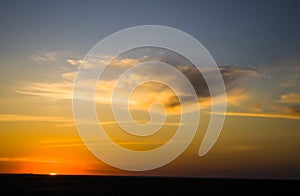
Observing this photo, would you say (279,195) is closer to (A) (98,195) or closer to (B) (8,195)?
(A) (98,195)

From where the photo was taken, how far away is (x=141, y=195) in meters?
49.0

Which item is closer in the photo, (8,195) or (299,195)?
(8,195)

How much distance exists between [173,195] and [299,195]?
645 inches

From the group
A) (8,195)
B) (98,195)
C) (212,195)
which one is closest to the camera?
(8,195)

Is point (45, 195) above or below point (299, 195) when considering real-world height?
below

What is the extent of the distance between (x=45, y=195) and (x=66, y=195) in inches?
91.7

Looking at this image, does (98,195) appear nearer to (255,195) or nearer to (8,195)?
(8,195)

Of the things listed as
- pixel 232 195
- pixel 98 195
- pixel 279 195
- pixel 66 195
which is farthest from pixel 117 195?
pixel 279 195

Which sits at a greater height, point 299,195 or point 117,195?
point 299,195

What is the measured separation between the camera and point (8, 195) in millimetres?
45344

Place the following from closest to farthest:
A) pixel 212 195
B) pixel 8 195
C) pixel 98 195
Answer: pixel 8 195
pixel 98 195
pixel 212 195

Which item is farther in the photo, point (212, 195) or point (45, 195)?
point (212, 195)

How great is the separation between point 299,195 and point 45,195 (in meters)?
31.0

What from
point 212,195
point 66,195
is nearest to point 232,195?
point 212,195
